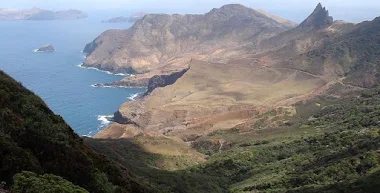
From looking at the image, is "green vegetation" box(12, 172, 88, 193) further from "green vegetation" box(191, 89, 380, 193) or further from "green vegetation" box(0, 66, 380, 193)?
"green vegetation" box(191, 89, 380, 193)

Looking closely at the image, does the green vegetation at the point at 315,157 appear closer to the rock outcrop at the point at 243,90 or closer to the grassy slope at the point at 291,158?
the grassy slope at the point at 291,158

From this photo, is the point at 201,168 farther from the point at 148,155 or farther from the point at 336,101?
the point at 336,101

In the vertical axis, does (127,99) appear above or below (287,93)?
below

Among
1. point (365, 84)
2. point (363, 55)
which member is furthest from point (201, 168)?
point (363, 55)

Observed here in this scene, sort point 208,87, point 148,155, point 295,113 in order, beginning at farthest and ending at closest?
point 208,87, point 295,113, point 148,155

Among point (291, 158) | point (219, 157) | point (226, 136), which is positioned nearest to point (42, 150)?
point (291, 158)

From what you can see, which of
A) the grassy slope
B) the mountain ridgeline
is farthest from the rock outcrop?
the grassy slope

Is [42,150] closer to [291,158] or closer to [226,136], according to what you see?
[291,158]
